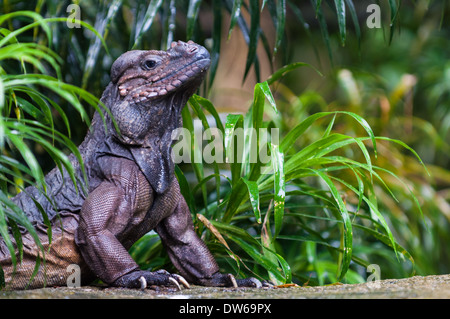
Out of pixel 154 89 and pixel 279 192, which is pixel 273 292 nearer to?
pixel 279 192

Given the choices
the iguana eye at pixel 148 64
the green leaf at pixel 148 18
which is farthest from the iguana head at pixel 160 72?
the green leaf at pixel 148 18

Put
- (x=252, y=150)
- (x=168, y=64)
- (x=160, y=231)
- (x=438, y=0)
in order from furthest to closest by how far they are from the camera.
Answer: (x=438, y=0), (x=252, y=150), (x=160, y=231), (x=168, y=64)

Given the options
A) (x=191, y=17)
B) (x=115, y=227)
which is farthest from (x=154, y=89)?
(x=191, y=17)

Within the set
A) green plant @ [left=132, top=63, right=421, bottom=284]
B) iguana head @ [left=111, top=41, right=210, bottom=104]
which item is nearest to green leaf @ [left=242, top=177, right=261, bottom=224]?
green plant @ [left=132, top=63, right=421, bottom=284]

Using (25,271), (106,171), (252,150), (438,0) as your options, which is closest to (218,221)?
(252,150)

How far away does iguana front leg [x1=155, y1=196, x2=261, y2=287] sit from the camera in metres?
2.83

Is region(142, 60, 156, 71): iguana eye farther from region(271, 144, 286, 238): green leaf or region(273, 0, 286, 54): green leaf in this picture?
region(273, 0, 286, 54): green leaf

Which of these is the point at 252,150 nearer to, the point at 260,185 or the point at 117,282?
→ the point at 260,185

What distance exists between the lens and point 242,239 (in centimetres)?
314

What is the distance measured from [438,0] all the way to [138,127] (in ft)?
19.5

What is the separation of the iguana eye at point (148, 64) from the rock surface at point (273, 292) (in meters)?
0.95

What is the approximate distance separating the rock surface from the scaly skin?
0.11 metres

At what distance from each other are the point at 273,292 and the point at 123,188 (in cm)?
76

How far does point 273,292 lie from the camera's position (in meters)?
2.39
